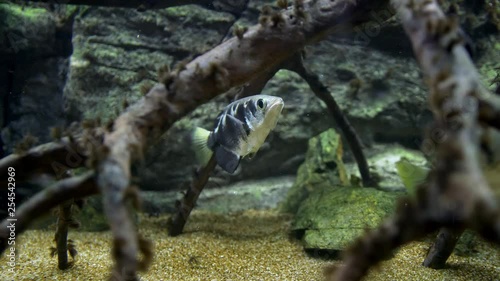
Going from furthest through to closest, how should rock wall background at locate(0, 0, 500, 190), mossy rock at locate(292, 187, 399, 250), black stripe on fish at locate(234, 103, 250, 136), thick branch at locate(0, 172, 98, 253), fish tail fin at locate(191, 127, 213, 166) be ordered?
1. rock wall background at locate(0, 0, 500, 190)
2. mossy rock at locate(292, 187, 399, 250)
3. fish tail fin at locate(191, 127, 213, 166)
4. black stripe on fish at locate(234, 103, 250, 136)
5. thick branch at locate(0, 172, 98, 253)

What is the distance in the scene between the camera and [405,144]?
7.32 meters

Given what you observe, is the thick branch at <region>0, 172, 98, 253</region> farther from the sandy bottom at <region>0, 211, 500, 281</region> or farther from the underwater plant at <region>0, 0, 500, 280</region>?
the sandy bottom at <region>0, 211, 500, 281</region>

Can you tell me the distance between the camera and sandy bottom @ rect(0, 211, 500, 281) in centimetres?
342

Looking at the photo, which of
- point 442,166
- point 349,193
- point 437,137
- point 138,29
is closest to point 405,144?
point 349,193

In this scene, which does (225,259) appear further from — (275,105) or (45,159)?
(45,159)

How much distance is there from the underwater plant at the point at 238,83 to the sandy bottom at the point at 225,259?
1.69 meters

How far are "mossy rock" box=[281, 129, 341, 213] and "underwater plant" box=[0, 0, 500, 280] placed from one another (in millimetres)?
3150

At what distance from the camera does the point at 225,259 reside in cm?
401

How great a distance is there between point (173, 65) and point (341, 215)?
387 cm

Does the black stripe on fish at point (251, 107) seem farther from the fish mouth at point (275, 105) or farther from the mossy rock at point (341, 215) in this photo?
the mossy rock at point (341, 215)

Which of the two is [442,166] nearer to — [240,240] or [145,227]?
[240,240]

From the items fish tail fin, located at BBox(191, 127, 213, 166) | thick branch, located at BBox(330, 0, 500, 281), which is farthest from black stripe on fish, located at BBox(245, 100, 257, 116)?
thick branch, located at BBox(330, 0, 500, 281)

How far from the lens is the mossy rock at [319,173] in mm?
5898

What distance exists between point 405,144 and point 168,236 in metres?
4.95
